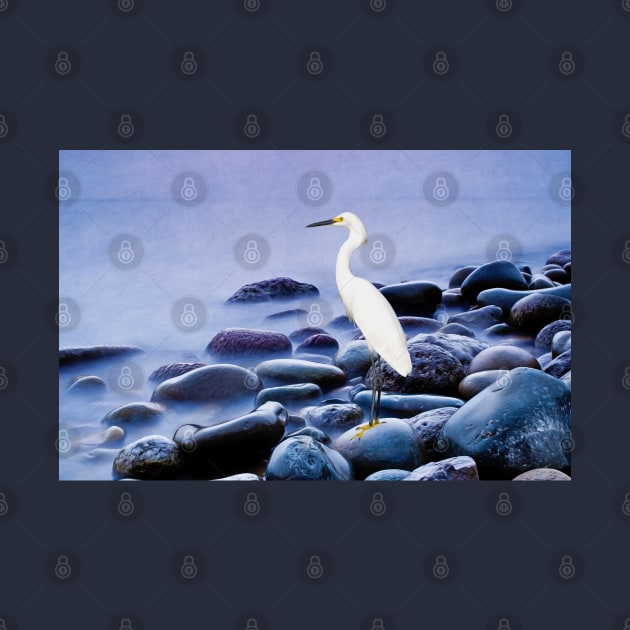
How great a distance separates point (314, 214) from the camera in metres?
5.29

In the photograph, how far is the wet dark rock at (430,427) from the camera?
16.6ft

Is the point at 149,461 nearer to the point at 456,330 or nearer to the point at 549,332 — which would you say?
the point at 456,330

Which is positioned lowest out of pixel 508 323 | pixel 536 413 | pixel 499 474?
pixel 499 474

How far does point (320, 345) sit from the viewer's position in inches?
213

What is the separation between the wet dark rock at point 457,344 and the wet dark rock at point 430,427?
0.41m

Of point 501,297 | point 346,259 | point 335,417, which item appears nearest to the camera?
point 346,259

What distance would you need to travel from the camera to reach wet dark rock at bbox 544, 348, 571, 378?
527 cm

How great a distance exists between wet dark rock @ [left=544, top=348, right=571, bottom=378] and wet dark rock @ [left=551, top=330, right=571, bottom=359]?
4 centimetres

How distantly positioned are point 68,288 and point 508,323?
3.17 metres

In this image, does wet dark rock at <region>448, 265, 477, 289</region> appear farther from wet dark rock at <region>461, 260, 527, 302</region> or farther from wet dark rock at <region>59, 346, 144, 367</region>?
wet dark rock at <region>59, 346, 144, 367</region>

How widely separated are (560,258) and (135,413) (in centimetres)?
321

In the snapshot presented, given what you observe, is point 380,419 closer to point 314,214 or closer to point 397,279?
point 397,279

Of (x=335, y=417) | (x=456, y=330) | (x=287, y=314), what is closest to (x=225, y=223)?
(x=287, y=314)
